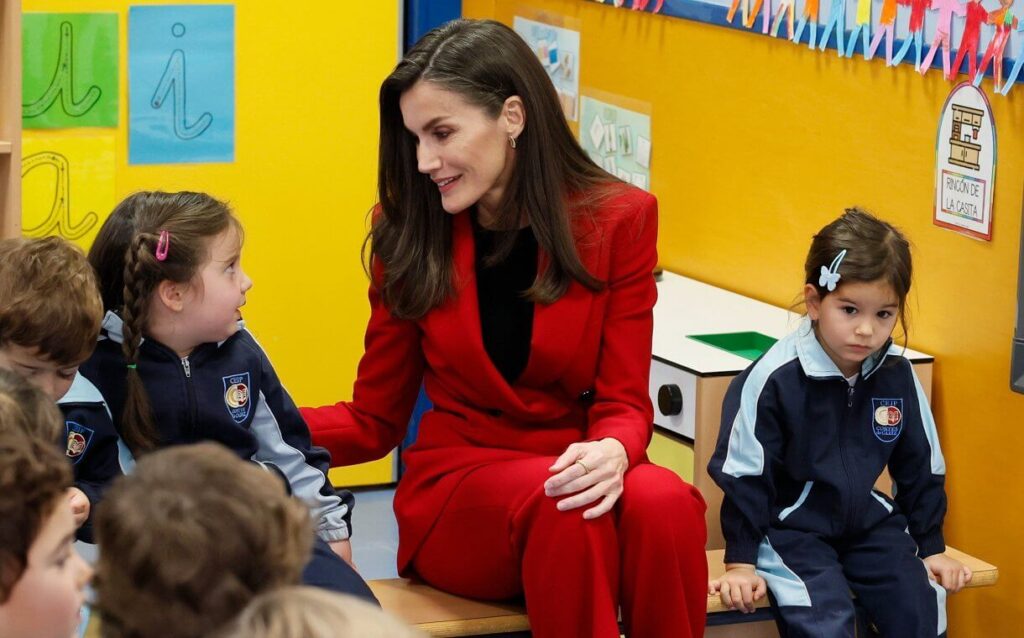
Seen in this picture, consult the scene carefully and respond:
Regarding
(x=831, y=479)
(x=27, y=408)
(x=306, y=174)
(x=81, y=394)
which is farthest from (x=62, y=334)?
(x=306, y=174)

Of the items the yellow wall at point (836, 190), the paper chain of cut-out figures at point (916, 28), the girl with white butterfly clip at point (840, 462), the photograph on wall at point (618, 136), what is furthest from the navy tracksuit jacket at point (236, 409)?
the photograph on wall at point (618, 136)

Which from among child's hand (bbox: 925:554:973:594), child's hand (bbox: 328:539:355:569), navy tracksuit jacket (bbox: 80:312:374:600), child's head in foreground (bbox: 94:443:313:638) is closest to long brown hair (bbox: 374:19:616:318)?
navy tracksuit jacket (bbox: 80:312:374:600)

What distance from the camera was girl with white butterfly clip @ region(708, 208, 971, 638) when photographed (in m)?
2.46

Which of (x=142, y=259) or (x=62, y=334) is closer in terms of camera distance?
(x=62, y=334)

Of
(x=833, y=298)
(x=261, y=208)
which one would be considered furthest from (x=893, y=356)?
(x=261, y=208)

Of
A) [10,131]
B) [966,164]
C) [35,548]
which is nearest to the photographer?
[35,548]

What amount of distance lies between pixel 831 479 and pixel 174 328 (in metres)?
1.05

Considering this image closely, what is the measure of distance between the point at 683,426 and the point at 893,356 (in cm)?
41

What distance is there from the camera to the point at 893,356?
2.57 m

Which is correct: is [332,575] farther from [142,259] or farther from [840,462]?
[840,462]

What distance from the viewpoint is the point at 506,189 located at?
234cm

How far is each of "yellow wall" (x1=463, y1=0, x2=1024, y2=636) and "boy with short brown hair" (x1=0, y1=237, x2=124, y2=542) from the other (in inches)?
58.0

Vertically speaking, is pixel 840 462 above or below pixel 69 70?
below

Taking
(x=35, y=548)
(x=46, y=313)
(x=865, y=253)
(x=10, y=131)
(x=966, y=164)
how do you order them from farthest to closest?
(x=10, y=131)
(x=966, y=164)
(x=865, y=253)
(x=46, y=313)
(x=35, y=548)
